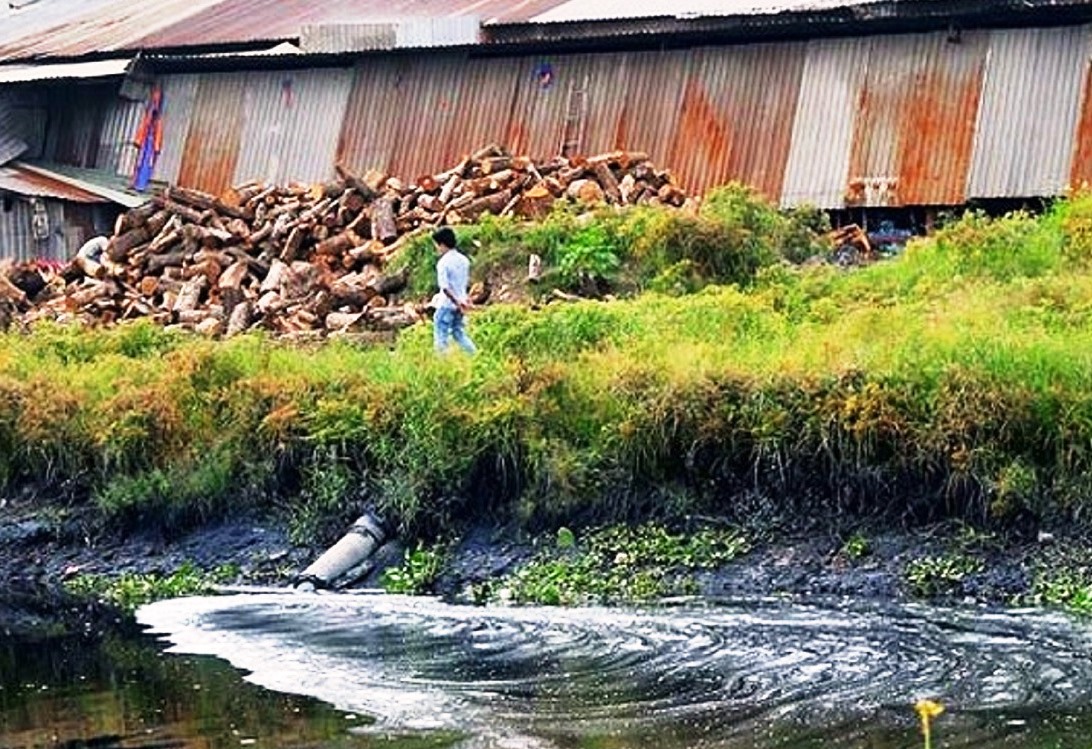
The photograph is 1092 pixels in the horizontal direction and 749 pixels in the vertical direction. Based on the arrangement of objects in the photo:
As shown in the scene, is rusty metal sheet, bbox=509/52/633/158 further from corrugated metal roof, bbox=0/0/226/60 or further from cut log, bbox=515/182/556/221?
corrugated metal roof, bbox=0/0/226/60

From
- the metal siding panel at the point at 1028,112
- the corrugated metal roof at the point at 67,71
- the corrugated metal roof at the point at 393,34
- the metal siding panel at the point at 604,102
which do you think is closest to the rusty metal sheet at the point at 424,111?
the corrugated metal roof at the point at 393,34

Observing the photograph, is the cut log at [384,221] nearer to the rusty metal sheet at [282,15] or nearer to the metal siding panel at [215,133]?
the rusty metal sheet at [282,15]

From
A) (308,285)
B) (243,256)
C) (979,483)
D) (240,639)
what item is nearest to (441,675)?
(240,639)

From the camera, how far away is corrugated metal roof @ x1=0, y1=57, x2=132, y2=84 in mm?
33562

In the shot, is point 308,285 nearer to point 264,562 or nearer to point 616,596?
point 264,562

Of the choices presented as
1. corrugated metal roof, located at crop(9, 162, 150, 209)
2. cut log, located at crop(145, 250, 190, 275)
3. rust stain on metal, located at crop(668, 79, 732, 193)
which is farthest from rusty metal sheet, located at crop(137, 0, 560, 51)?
cut log, located at crop(145, 250, 190, 275)

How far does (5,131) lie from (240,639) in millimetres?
21385

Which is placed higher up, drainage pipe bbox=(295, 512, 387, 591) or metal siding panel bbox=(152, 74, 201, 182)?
metal siding panel bbox=(152, 74, 201, 182)

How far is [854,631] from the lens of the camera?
46.2ft

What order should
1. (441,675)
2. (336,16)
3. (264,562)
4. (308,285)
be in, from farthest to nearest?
(336,16), (308,285), (264,562), (441,675)

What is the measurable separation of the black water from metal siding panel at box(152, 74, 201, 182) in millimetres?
18000

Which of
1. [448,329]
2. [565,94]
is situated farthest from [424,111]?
[448,329]

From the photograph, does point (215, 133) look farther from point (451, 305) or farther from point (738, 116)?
point (451, 305)

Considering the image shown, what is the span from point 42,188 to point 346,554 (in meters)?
17.4
